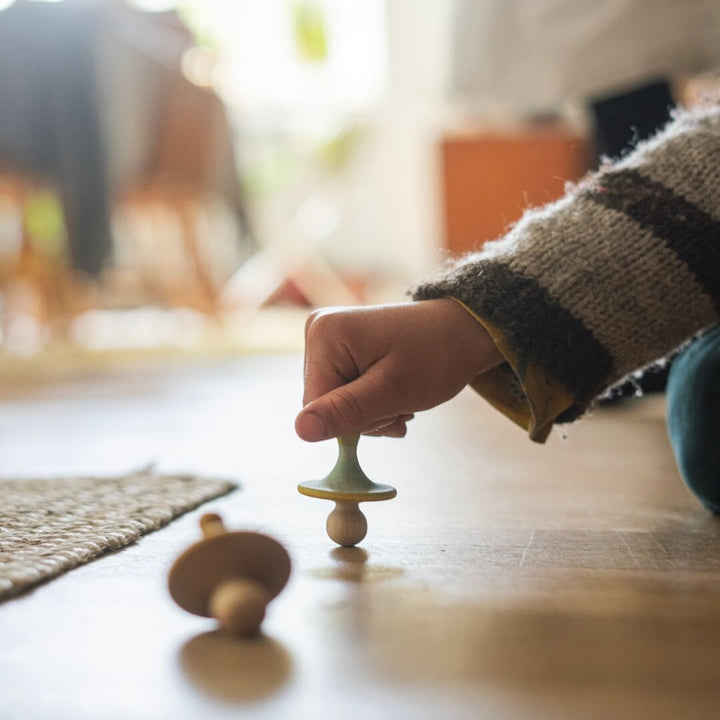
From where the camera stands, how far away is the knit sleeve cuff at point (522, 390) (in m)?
0.60

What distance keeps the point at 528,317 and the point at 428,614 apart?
202 millimetres

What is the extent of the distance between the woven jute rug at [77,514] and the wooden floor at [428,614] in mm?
13

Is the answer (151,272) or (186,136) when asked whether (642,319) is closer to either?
(186,136)

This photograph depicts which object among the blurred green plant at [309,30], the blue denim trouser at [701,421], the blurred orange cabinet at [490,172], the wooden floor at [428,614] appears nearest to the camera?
the wooden floor at [428,614]

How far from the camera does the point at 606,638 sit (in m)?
0.44

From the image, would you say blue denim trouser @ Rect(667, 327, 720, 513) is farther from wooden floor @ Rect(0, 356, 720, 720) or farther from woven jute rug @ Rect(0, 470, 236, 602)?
woven jute rug @ Rect(0, 470, 236, 602)

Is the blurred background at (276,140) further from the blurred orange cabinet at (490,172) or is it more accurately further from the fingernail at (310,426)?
the fingernail at (310,426)

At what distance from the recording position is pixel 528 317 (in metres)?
0.60

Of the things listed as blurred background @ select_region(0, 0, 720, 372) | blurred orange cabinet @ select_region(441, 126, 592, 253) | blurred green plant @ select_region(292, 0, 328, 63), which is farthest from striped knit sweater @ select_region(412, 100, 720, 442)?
blurred green plant @ select_region(292, 0, 328, 63)

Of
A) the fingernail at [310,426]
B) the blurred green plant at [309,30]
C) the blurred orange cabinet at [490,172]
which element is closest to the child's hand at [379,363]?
the fingernail at [310,426]

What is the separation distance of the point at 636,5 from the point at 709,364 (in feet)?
2.12

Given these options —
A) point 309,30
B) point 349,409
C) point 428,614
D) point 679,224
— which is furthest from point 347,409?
point 309,30

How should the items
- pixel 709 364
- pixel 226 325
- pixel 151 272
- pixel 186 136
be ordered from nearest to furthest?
1. pixel 709 364
2. pixel 186 136
3. pixel 226 325
4. pixel 151 272

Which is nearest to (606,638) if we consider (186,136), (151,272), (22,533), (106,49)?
(22,533)
